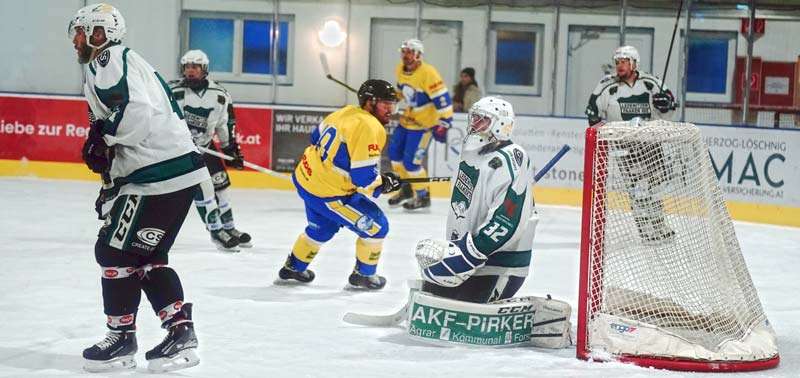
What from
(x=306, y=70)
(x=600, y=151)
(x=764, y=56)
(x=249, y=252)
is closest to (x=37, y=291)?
(x=249, y=252)

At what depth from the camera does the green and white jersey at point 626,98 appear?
27.3 ft

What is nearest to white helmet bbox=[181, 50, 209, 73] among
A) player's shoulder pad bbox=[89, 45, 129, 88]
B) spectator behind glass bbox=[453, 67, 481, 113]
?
player's shoulder pad bbox=[89, 45, 129, 88]

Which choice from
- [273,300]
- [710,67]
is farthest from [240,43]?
[273,300]

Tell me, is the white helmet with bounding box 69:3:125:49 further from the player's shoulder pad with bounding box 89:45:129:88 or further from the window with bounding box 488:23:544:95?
the window with bounding box 488:23:544:95

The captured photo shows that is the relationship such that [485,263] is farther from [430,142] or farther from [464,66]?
[464,66]

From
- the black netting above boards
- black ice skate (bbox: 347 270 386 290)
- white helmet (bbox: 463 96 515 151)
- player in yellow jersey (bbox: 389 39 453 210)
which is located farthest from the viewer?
the black netting above boards

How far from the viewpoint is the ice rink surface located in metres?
4.46

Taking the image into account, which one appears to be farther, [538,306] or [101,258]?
[538,306]

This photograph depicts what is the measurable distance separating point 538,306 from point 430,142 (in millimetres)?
6257

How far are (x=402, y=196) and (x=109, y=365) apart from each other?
6.00m

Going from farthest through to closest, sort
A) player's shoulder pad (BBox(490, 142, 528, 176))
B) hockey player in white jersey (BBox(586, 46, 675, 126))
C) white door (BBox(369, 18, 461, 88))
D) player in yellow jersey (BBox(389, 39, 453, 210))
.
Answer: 1. white door (BBox(369, 18, 461, 88))
2. player in yellow jersey (BBox(389, 39, 453, 210))
3. hockey player in white jersey (BBox(586, 46, 675, 126))
4. player's shoulder pad (BBox(490, 142, 528, 176))

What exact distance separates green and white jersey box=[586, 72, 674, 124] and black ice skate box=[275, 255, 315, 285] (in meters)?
2.78

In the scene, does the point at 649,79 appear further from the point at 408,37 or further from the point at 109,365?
the point at 408,37

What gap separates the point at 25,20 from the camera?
13930 mm
